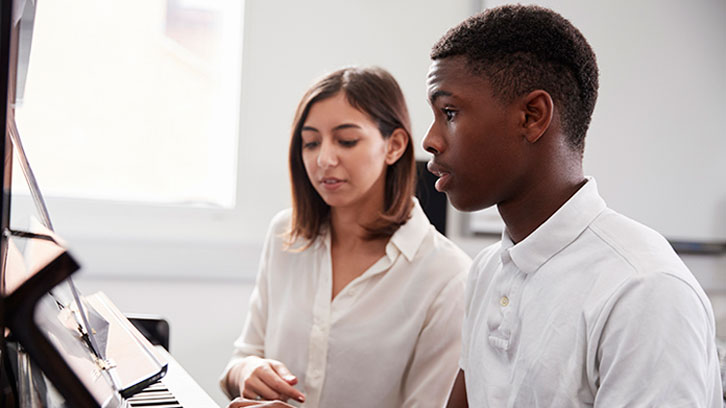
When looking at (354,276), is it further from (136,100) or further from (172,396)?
(136,100)

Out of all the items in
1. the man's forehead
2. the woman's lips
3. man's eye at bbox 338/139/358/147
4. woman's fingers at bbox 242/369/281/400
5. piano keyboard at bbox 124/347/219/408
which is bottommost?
woman's fingers at bbox 242/369/281/400

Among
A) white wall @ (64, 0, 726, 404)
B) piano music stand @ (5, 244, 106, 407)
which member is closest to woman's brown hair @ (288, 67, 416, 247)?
white wall @ (64, 0, 726, 404)

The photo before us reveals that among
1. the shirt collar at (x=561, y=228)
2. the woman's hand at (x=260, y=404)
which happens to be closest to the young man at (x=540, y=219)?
the shirt collar at (x=561, y=228)

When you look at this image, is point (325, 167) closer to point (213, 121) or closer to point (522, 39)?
point (522, 39)

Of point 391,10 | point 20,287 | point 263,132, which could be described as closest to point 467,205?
point 20,287

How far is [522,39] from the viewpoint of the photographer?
0.95 metres

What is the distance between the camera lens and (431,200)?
8.41ft

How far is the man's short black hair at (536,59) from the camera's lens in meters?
0.94

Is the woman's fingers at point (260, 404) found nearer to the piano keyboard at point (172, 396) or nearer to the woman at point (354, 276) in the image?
the piano keyboard at point (172, 396)

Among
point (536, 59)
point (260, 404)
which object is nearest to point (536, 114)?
point (536, 59)

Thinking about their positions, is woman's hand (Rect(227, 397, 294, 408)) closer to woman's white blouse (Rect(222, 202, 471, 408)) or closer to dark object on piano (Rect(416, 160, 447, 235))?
woman's white blouse (Rect(222, 202, 471, 408))

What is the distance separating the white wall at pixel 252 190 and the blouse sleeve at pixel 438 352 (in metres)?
1.11

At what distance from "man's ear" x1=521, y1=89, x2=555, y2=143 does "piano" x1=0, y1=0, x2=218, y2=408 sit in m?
0.57

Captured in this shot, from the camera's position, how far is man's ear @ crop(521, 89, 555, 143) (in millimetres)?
924
